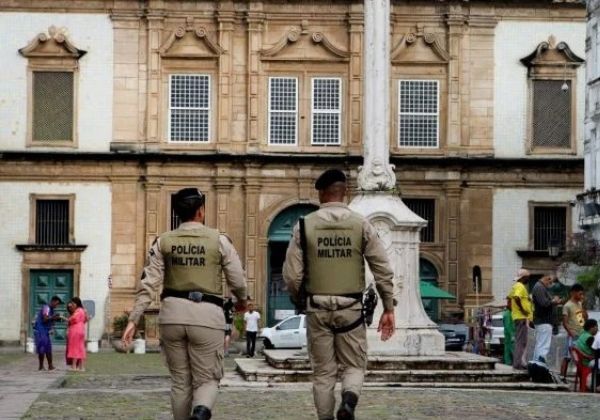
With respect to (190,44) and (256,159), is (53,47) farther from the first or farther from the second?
(256,159)

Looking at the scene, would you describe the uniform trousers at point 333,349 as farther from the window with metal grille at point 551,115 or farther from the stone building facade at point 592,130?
the window with metal grille at point 551,115

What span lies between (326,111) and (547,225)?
7707 mm

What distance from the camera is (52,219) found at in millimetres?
52094

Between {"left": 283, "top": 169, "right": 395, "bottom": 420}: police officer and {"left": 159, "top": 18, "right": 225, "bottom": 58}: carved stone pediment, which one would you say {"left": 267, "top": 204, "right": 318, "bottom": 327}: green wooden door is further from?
{"left": 283, "top": 169, "right": 395, "bottom": 420}: police officer

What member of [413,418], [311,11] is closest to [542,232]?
[311,11]

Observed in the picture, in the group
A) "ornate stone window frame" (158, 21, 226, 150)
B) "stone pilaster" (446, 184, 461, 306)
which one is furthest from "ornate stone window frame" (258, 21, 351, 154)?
"stone pilaster" (446, 184, 461, 306)

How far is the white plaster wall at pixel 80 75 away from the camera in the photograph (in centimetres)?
5188

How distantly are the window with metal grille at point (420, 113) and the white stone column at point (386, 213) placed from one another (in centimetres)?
2557

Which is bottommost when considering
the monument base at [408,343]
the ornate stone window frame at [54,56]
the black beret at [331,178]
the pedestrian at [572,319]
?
the monument base at [408,343]

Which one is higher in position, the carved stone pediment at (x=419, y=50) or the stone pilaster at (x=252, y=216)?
the carved stone pediment at (x=419, y=50)

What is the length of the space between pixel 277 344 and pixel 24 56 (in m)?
12.9

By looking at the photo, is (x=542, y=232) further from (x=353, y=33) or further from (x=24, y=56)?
(x=24, y=56)

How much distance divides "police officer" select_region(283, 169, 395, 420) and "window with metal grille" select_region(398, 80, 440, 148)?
38.7 meters

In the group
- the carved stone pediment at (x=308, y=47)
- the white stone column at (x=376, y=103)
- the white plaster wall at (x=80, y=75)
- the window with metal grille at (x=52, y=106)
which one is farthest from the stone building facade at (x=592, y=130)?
the white stone column at (x=376, y=103)
